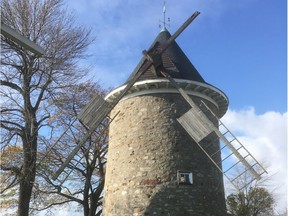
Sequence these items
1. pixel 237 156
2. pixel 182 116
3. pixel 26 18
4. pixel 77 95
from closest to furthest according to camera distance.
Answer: pixel 237 156
pixel 182 116
pixel 26 18
pixel 77 95

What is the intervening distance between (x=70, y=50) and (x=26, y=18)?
2.00 metres

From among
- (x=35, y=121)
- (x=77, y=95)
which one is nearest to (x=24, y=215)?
(x=35, y=121)

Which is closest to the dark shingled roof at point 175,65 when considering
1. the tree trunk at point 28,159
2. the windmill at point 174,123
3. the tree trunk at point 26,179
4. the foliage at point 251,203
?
the windmill at point 174,123

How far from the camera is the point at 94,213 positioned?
19.3 m

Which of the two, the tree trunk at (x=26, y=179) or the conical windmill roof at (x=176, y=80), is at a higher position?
the conical windmill roof at (x=176, y=80)

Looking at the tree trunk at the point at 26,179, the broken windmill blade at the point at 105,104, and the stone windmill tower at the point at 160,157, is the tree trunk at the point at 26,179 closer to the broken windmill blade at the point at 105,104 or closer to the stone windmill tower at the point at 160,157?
the broken windmill blade at the point at 105,104

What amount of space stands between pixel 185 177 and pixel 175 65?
13.3ft

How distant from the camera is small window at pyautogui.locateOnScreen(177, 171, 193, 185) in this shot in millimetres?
10992

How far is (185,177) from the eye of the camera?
435 inches

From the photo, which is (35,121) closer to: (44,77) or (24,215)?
(44,77)

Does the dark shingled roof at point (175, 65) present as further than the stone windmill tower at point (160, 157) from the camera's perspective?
Yes

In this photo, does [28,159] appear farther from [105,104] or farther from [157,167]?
[157,167]

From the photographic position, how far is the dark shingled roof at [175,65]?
12258 millimetres

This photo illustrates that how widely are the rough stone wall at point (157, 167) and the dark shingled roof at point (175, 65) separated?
802 mm
